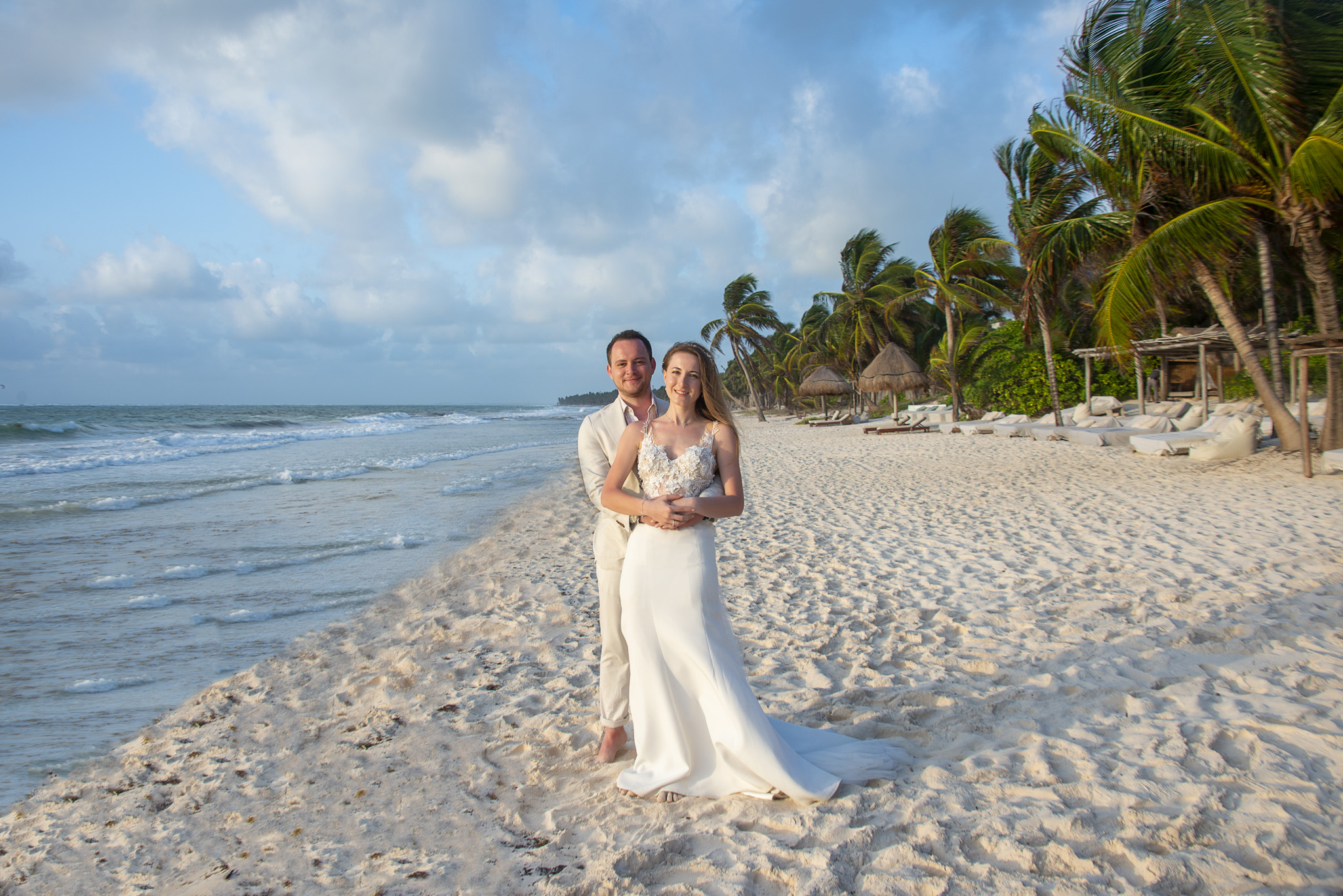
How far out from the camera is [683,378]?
262 centimetres

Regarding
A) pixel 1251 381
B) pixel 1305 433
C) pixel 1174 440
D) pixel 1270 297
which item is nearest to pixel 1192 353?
pixel 1251 381

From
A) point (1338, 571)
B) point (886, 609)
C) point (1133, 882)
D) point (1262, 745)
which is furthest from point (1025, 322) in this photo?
point (1133, 882)

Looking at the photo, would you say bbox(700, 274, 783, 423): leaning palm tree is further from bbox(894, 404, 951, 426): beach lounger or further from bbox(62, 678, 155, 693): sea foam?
bbox(62, 678, 155, 693): sea foam

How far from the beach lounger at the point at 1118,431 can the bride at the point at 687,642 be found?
13457 mm

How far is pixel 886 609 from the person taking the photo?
4871mm

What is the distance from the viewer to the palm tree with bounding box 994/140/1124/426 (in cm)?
1205

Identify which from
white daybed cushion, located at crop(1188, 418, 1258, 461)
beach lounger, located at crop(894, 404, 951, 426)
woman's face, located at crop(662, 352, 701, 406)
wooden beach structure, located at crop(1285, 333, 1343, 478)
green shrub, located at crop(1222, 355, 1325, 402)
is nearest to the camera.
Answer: woman's face, located at crop(662, 352, 701, 406)

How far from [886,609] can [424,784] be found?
3239 mm

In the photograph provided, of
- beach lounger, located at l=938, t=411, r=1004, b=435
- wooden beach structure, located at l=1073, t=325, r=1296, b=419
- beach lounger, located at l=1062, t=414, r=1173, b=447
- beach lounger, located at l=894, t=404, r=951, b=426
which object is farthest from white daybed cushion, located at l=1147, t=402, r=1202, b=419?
beach lounger, located at l=894, t=404, r=951, b=426

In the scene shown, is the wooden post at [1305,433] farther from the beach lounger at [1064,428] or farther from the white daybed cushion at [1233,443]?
the beach lounger at [1064,428]

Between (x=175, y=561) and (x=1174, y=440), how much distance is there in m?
14.6

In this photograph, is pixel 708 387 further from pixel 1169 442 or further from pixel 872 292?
pixel 872 292

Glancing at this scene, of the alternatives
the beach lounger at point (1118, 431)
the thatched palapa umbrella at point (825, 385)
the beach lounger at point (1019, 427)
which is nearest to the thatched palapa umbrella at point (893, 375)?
the beach lounger at point (1019, 427)

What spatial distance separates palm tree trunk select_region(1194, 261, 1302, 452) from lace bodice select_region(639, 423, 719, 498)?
10.7m
